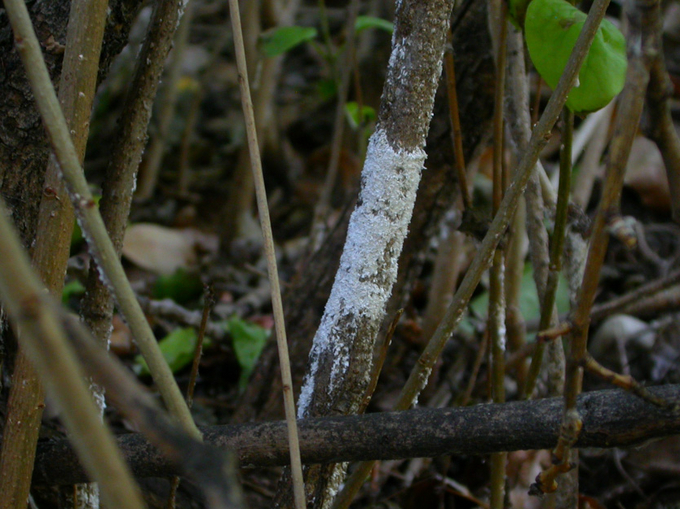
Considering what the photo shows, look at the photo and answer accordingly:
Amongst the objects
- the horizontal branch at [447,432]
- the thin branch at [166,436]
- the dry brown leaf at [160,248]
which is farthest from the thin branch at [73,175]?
the dry brown leaf at [160,248]

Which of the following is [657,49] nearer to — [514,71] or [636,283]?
[514,71]

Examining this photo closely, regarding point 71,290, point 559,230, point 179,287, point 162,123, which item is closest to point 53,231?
point 559,230

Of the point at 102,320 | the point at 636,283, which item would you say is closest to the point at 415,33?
the point at 102,320

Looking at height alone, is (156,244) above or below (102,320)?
above

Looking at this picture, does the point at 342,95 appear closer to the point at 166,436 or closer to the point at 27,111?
the point at 27,111

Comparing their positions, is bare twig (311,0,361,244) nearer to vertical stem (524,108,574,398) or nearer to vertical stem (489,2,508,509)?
vertical stem (489,2,508,509)

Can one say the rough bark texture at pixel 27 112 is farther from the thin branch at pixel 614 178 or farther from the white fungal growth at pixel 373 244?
the thin branch at pixel 614 178

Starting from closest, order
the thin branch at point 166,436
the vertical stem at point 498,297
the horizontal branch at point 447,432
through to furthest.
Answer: the thin branch at point 166,436
the horizontal branch at point 447,432
the vertical stem at point 498,297
